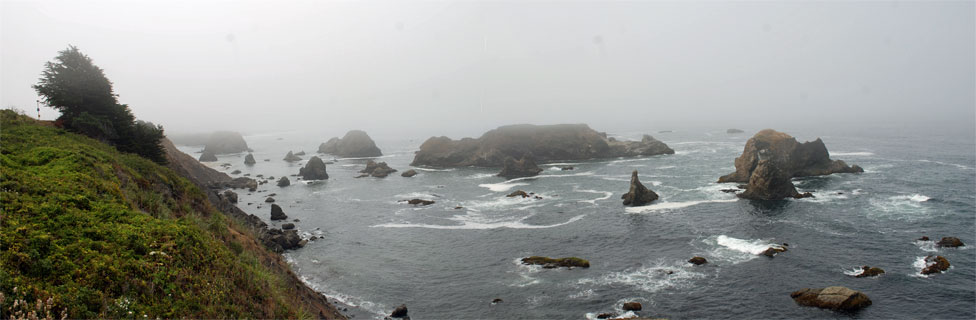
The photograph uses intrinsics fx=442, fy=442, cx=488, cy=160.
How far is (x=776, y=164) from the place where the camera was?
64625 millimetres

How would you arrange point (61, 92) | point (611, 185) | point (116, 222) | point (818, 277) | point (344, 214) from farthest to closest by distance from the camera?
point (611, 185), point (344, 214), point (61, 92), point (818, 277), point (116, 222)

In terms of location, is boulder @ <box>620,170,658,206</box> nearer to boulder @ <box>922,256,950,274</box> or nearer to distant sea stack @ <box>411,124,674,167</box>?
boulder @ <box>922,256,950,274</box>

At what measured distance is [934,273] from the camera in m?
34.7

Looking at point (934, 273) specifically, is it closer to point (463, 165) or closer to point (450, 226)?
point (450, 226)

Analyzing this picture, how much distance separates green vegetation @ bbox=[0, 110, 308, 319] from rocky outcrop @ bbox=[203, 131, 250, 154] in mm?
173698

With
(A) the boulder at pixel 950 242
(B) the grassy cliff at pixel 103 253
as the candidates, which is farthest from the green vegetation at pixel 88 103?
(A) the boulder at pixel 950 242

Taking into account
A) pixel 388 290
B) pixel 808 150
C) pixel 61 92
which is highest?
pixel 61 92

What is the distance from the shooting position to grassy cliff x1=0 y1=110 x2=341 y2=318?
11875 millimetres

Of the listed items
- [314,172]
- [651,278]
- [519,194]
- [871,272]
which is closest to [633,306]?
[651,278]

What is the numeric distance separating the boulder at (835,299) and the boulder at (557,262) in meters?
15.8

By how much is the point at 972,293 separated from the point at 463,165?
9620 cm

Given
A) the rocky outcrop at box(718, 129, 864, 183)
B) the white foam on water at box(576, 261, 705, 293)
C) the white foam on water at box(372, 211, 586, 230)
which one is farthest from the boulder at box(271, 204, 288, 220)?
the rocky outcrop at box(718, 129, 864, 183)

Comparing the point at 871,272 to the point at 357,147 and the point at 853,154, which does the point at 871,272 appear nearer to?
the point at 853,154

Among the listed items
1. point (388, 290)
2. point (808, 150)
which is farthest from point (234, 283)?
point (808, 150)
